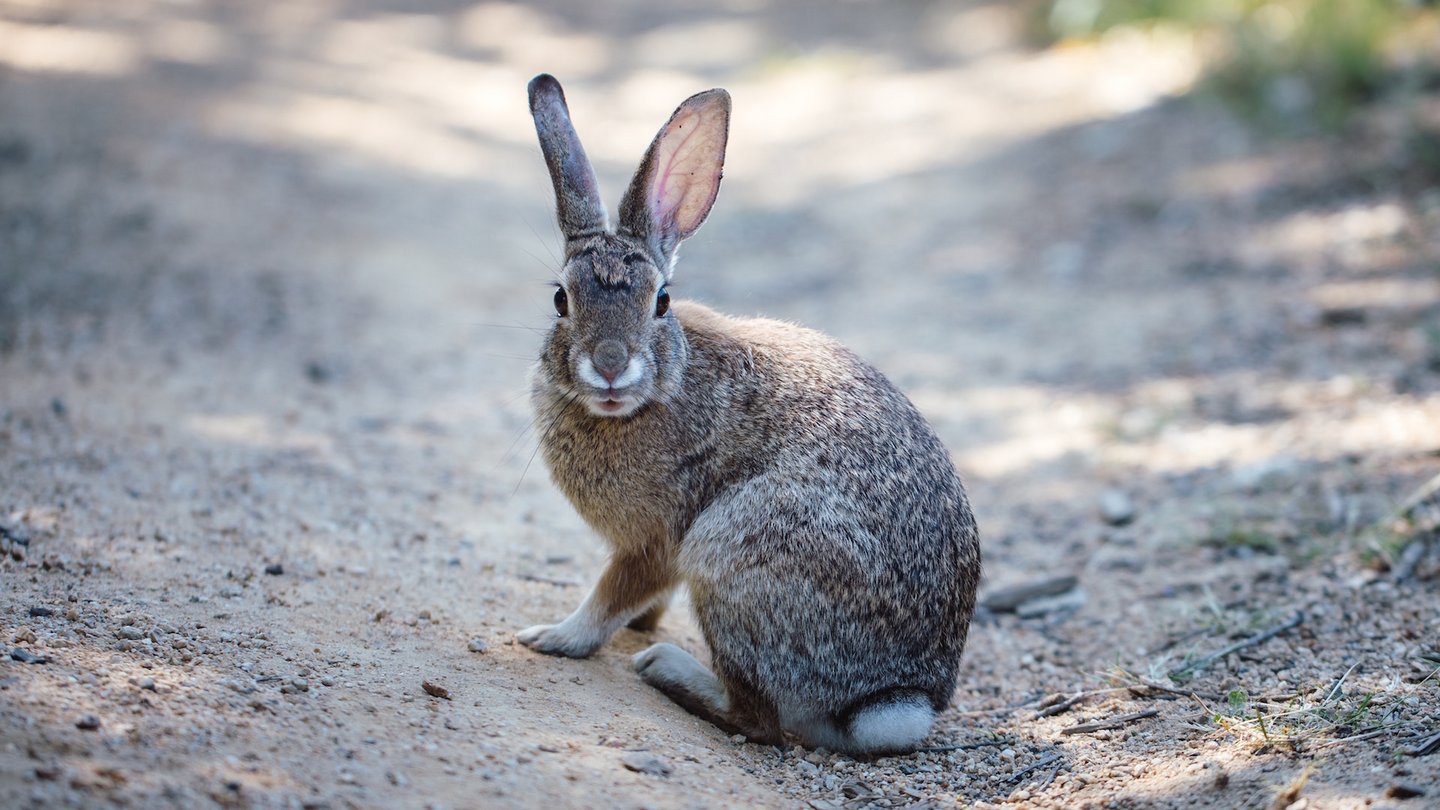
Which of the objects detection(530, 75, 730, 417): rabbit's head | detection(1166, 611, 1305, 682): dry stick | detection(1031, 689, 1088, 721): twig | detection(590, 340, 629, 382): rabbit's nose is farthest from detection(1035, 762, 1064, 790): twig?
detection(590, 340, 629, 382): rabbit's nose

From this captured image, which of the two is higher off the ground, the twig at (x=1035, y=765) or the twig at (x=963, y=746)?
the twig at (x=1035, y=765)

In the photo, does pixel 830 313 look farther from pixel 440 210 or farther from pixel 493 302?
pixel 440 210

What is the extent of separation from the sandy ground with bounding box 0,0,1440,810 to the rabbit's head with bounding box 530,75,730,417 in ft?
2.72

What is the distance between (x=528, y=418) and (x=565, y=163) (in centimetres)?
306

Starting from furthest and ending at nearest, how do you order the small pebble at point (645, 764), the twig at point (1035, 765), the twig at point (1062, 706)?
1. the twig at point (1062, 706)
2. the twig at point (1035, 765)
3. the small pebble at point (645, 764)

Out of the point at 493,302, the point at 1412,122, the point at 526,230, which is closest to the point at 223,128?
the point at 526,230

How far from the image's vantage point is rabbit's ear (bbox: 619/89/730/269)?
4.80 meters

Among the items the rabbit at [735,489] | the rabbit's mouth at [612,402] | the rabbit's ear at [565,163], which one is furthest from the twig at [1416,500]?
the rabbit's ear at [565,163]

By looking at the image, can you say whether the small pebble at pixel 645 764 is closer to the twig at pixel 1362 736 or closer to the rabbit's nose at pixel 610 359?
the rabbit's nose at pixel 610 359

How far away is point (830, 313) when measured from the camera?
31.1ft

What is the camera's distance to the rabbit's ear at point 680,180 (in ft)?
15.8

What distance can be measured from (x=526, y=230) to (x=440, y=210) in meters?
0.82

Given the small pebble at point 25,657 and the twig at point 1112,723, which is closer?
the small pebble at point 25,657

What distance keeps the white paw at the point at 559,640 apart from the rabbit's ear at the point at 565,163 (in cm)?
155
